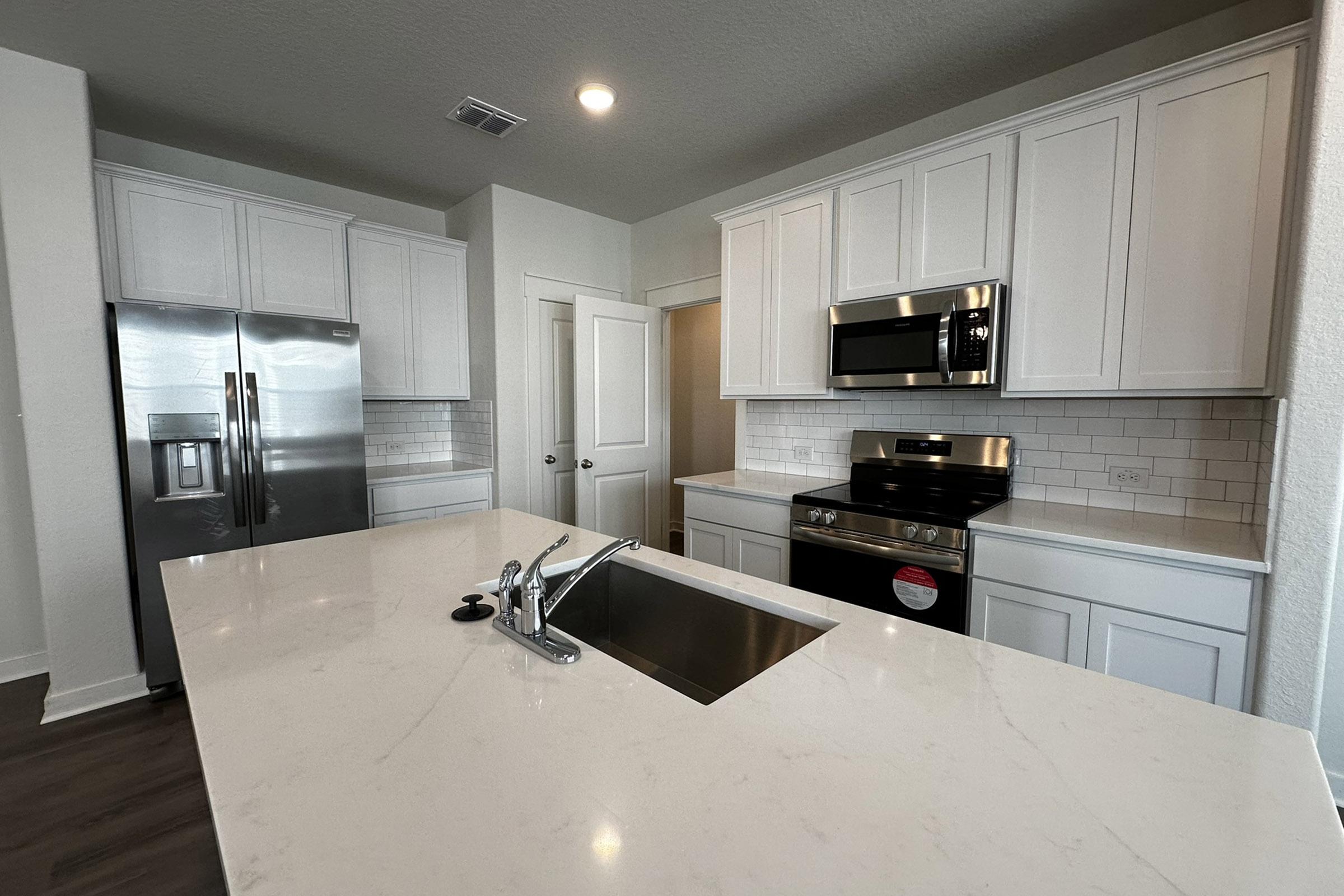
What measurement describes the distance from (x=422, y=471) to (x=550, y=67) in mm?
2384

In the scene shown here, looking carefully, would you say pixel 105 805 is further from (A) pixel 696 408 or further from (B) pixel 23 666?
(A) pixel 696 408

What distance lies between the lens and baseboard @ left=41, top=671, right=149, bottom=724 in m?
2.41

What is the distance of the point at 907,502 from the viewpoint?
237cm

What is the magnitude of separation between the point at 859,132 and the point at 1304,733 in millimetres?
2891

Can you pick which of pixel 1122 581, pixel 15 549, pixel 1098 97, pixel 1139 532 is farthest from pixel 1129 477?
pixel 15 549

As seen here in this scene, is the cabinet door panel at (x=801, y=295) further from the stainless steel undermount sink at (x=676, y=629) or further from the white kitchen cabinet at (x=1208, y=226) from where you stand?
the stainless steel undermount sink at (x=676, y=629)

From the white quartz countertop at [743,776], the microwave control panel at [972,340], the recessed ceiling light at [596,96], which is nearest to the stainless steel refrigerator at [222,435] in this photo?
the recessed ceiling light at [596,96]

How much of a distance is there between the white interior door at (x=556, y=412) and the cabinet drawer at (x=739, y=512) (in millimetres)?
1075

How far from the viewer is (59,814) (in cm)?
188

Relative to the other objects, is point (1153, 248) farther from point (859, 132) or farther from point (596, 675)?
point (596, 675)

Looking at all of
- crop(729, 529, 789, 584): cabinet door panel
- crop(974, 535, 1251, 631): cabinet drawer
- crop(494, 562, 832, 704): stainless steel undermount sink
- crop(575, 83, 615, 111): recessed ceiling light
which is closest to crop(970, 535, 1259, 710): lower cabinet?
crop(974, 535, 1251, 631): cabinet drawer

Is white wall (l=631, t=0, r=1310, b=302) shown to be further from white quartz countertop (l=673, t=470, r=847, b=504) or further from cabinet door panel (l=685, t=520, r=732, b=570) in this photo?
cabinet door panel (l=685, t=520, r=732, b=570)

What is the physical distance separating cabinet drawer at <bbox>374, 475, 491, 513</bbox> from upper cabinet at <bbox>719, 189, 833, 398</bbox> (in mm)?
1694

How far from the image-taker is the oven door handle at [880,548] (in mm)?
2096
